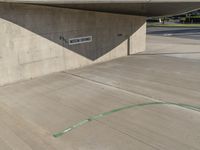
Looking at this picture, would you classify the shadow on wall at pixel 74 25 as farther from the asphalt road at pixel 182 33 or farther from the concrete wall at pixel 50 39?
the asphalt road at pixel 182 33

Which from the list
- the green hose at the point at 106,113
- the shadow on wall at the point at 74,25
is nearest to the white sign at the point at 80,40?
the shadow on wall at the point at 74,25

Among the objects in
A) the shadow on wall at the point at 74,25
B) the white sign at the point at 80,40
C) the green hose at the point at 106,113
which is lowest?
the green hose at the point at 106,113

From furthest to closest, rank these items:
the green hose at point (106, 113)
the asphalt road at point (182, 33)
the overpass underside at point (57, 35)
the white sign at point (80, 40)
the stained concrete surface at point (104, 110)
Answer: the asphalt road at point (182, 33) → the white sign at point (80, 40) → the overpass underside at point (57, 35) → the green hose at point (106, 113) → the stained concrete surface at point (104, 110)

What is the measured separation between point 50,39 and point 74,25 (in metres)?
1.86

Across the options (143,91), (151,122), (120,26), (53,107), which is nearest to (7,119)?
(53,107)

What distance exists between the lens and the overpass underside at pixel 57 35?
1064 cm

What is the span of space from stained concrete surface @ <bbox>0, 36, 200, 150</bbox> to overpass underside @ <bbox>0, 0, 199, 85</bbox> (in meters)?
0.86

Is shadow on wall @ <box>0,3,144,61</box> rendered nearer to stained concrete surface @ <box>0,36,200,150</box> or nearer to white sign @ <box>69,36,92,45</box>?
white sign @ <box>69,36,92,45</box>

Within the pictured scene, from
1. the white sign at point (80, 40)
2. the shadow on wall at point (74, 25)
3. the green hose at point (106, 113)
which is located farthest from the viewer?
the white sign at point (80, 40)

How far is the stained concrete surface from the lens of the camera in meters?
6.06

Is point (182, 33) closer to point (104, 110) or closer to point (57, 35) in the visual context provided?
point (57, 35)

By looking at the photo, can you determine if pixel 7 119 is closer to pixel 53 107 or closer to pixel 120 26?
pixel 53 107

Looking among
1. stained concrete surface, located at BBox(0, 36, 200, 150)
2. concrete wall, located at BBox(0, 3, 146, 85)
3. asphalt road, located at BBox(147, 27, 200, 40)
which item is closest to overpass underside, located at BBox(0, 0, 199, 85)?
concrete wall, located at BBox(0, 3, 146, 85)

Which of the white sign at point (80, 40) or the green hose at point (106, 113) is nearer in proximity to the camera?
the green hose at point (106, 113)
